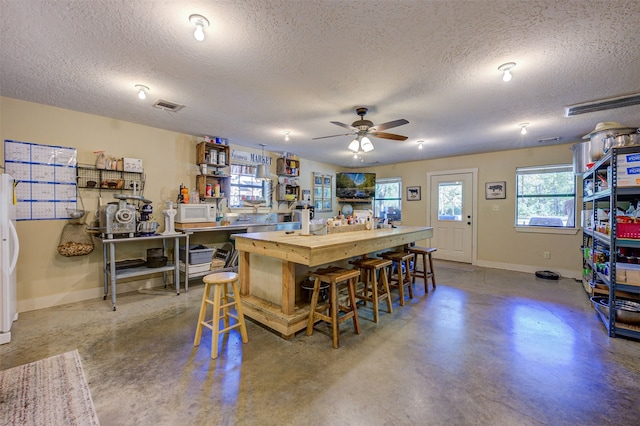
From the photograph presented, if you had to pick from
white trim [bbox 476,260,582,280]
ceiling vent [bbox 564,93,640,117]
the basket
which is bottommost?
white trim [bbox 476,260,582,280]

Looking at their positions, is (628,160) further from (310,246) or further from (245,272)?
(245,272)

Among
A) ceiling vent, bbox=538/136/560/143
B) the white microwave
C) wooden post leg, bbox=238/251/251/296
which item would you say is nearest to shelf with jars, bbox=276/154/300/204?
the white microwave

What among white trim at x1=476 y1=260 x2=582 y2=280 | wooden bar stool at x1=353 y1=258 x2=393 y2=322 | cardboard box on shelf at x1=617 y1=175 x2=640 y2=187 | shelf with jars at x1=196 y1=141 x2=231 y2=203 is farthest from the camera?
white trim at x1=476 y1=260 x2=582 y2=280

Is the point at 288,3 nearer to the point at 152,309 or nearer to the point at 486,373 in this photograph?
the point at 486,373

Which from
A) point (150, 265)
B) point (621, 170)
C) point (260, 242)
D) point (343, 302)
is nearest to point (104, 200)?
point (150, 265)

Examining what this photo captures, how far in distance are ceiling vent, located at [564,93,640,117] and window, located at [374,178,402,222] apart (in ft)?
13.3

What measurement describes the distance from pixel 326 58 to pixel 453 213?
17.3 ft

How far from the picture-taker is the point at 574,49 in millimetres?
2031

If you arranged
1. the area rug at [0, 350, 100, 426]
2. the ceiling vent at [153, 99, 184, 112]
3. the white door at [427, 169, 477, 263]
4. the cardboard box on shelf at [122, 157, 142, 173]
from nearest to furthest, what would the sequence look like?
1. the area rug at [0, 350, 100, 426]
2. the ceiling vent at [153, 99, 184, 112]
3. the cardboard box on shelf at [122, 157, 142, 173]
4. the white door at [427, 169, 477, 263]

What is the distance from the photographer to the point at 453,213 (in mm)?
6316

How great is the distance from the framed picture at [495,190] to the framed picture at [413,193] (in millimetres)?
1477

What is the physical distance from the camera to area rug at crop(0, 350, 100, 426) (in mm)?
1603

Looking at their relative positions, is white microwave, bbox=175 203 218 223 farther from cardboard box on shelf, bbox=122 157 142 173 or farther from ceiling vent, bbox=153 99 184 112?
ceiling vent, bbox=153 99 184 112

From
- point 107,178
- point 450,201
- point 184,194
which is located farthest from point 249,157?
Result: point 450,201
